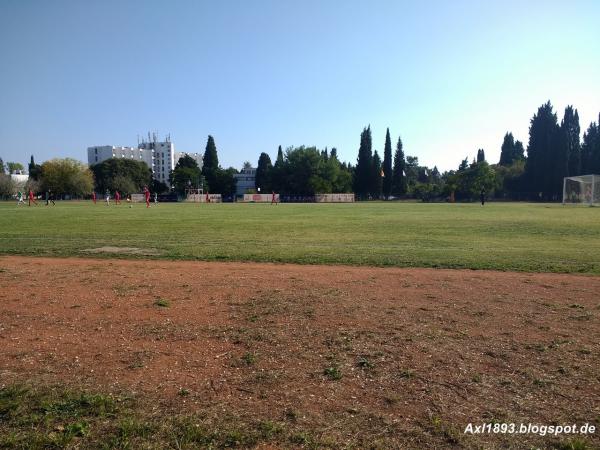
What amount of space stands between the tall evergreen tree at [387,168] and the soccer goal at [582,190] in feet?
153

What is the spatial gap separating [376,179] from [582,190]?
48.8m

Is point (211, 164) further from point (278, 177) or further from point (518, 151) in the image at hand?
point (518, 151)

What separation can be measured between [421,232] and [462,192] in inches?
3057

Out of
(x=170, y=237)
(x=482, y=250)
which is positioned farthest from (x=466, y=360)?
(x=170, y=237)

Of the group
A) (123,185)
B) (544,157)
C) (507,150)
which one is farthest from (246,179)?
(544,157)

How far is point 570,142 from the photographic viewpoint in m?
88.3

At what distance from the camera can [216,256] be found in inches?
505

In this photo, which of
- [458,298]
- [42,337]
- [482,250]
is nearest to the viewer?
[42,337]

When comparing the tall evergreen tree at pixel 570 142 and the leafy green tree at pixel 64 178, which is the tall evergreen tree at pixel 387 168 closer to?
the tall evergreen tree at pixel 570 142

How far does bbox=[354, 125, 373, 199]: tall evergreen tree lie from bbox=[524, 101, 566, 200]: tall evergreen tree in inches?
1398

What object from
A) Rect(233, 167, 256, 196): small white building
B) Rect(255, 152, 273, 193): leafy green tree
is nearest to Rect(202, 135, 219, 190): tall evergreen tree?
Rect(255, 152, 273, 193): leafy green tree

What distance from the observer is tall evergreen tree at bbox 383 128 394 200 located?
111 meters

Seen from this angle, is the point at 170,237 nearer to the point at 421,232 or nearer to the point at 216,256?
the point at 216,256

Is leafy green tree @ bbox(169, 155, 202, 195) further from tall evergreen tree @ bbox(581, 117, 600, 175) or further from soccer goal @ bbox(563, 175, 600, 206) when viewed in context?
tall evergreen tree @ bbox(581, 117, 600, 175)
